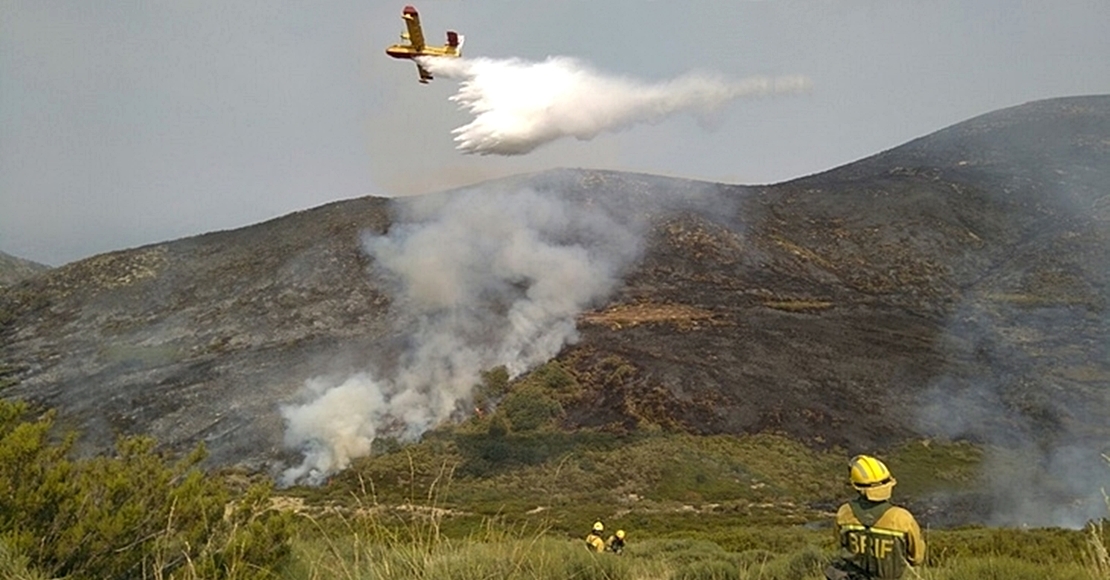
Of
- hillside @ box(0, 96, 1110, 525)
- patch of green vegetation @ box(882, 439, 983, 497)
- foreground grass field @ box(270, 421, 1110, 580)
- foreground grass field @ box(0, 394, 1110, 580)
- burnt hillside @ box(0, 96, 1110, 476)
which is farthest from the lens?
burnt hillside @ box(0, 96, 1110, 476)

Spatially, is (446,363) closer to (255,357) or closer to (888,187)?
(255,357)

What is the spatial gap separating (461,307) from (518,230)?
13.9m

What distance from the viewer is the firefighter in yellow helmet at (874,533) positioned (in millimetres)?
4953

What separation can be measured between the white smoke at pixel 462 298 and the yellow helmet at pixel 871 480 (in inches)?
1415

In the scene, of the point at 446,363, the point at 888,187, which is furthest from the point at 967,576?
the point at 888,187

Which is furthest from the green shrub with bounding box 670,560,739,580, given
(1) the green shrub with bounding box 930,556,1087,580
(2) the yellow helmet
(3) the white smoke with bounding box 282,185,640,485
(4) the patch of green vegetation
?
(3) the white smoke with bounding box 282,185,640,485

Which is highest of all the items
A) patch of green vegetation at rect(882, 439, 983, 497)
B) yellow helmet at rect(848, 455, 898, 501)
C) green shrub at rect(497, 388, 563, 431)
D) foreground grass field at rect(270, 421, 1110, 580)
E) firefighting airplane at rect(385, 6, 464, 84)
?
firefighting airplane at rect(385, 6, 464, 84)

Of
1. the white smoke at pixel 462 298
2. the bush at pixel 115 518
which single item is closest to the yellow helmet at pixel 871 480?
the bush at pixel 115 518

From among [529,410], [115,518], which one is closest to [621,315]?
[529,410]

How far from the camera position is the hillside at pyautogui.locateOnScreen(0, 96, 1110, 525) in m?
43.4

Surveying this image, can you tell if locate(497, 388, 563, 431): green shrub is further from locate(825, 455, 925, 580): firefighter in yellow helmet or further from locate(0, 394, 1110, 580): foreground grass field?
locate(825, 455, 925, 580): firefighter in yellow helmet

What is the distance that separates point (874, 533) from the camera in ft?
16.4

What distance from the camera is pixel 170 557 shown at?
6.07 meters

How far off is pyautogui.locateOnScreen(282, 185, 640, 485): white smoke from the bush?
108 feet
